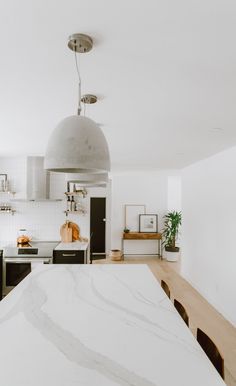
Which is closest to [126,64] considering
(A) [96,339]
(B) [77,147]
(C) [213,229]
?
(B) [77,147]

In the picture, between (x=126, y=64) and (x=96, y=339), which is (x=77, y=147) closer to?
(x=126, y=64)

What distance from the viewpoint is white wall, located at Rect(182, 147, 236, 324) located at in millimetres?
3944

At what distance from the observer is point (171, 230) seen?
323 inches

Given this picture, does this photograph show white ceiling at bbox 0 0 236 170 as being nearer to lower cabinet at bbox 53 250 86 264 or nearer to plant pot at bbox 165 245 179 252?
lower cabinet at bbox 53 250 86 264

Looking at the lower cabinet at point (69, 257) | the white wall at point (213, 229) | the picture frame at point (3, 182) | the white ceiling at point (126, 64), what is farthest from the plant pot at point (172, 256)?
the white ceiling at point (126, 64)

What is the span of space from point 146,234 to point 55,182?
3686mm

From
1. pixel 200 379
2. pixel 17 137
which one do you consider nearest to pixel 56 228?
pixel 17 137

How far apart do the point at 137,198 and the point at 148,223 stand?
2.64 feet

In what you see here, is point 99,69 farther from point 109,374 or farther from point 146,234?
point 146,234

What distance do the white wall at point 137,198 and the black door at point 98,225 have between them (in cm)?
66

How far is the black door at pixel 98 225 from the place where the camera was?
8.99 m

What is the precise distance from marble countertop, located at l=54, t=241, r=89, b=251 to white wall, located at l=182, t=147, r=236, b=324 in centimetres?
207

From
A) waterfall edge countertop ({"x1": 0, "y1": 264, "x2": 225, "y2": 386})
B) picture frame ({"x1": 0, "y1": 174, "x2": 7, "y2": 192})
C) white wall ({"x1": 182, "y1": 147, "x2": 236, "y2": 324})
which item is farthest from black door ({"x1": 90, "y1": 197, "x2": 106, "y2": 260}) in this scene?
waterfall edge countertop ({"x1": 0, "y1": 264, "x2": 225, "y2": 386})

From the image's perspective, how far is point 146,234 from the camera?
8.23 meters
